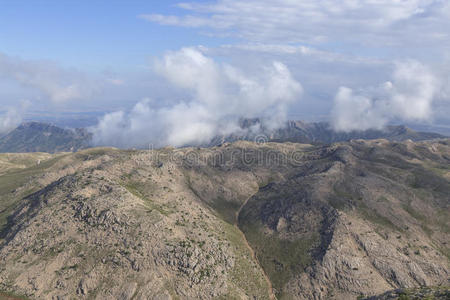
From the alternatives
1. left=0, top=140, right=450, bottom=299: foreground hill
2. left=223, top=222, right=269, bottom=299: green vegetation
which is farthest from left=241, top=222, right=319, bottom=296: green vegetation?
left=223, top=222, right=269, bottom=299: green vegetation

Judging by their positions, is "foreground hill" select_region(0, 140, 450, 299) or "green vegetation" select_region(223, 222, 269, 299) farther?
"green vegetation" select_region(223, 222, 269, 299)

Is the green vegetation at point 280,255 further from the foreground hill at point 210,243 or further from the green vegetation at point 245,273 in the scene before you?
the green vegetation at point 245,273

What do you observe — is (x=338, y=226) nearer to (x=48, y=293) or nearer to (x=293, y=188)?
(x=293, y=188)

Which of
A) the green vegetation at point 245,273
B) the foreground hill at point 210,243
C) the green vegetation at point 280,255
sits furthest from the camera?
the green vegetation at point 280,255

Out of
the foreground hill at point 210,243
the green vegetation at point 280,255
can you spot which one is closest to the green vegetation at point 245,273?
the foreground hill at point 210,243

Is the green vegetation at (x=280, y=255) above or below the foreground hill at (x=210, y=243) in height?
below

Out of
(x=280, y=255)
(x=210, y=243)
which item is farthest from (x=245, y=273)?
(x=280, y=255)

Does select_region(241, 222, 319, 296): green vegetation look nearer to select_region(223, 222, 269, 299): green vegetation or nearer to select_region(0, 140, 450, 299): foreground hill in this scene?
select_region(0, 140, 450, 299): foreground hill

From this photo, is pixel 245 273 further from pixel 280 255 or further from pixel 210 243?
pixel 280 255
